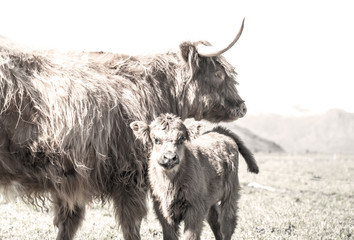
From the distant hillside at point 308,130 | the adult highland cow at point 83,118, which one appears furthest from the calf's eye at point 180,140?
the distant hillside at point 308,130

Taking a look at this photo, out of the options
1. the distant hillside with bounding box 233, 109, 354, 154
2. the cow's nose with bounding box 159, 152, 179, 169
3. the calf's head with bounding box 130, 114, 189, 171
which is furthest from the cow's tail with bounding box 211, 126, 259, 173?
the distant hillside with bounding box 233, 109, 354, 154

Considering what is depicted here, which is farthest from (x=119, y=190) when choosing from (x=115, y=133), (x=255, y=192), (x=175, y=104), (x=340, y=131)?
(x=340, y=131)

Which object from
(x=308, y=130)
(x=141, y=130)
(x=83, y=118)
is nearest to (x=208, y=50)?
(x=141, y=130)

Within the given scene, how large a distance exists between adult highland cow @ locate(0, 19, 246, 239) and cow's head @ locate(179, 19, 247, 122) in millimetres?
18

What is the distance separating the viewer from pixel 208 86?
7.42 metres

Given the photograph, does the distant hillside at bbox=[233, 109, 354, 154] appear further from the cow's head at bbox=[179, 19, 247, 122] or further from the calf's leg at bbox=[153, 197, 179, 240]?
the calf's leg at bbox=[153, 197, 179, 240]

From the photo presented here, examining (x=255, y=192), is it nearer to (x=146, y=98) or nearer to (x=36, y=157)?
(x=146, y=98)

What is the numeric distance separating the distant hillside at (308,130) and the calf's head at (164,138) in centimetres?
5790

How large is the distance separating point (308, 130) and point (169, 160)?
68.0m

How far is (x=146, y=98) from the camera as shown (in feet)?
21.8

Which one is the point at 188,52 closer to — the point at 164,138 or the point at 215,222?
the point at 164,138

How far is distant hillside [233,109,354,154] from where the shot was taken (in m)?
65.8

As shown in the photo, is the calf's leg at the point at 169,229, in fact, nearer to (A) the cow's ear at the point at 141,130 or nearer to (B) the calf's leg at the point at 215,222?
(A) the cow's ear at the point at 141,130

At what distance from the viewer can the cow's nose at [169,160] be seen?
5.92 metres
